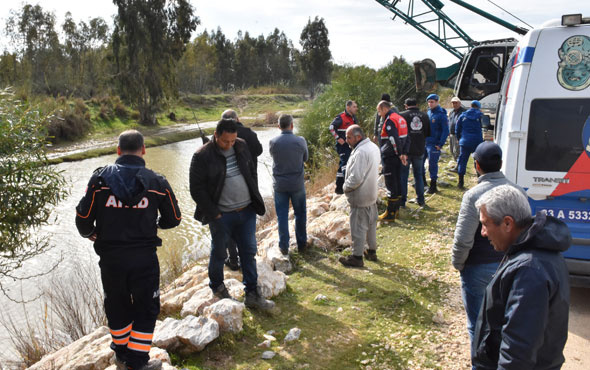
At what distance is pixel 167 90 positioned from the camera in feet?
104

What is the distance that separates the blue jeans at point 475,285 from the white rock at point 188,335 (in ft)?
6.80

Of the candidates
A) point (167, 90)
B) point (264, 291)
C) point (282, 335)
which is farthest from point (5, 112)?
point (167, 90)

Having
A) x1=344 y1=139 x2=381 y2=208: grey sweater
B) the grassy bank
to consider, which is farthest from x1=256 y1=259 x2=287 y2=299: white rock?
x1=344 y1=139 x2=381 y2=208: grey sweater

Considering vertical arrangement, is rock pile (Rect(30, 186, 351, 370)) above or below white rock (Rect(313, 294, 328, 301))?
above

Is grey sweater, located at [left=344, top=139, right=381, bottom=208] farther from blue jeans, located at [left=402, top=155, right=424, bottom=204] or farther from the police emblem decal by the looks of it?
blue jeans, located at [left=402, top=155, right=424, bottom=204]

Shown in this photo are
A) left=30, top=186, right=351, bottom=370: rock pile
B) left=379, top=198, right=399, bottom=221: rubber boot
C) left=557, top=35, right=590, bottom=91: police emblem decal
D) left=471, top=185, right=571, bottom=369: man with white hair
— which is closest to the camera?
left=471, top=185, right=571, bottom=369: man with white hair

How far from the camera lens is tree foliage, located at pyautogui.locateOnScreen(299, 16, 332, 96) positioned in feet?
185

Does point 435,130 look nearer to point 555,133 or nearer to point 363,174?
point 363,174

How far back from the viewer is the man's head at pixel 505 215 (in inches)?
81.4

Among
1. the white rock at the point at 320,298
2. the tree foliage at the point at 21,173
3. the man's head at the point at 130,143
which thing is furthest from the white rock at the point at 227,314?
the tree foliage at the point at 21,173

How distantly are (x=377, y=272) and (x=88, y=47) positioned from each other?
49661mm

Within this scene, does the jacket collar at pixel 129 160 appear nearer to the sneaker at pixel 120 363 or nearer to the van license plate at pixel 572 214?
the sneaker at pixel 120 363

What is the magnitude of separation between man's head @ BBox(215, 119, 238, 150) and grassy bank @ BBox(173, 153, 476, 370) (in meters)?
1.71

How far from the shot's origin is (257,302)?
4.41 metres
